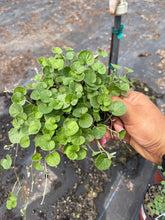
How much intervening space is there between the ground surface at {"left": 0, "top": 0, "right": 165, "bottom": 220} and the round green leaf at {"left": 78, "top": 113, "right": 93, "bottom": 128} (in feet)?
3.29

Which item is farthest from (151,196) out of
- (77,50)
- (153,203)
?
(77,50)

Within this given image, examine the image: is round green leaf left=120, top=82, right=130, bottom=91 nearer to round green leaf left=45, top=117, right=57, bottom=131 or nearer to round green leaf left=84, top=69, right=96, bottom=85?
round green leaf left=84, top=69, right=96, bottom=85

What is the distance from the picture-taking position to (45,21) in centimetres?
342

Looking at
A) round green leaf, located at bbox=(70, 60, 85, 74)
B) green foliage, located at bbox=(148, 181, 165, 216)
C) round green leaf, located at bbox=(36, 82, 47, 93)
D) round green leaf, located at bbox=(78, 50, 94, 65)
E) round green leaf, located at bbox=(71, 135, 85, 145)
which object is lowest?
green foliage, located at bbox=(148, 181, 165, 216)

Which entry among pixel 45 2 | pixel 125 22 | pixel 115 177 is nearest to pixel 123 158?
pixel 115 177

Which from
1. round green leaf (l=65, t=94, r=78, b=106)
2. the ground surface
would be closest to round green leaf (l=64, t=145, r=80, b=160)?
round green leaf (l=65, t=94, r=78, b=106)

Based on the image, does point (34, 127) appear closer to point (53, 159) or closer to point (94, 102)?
point (53, 159)

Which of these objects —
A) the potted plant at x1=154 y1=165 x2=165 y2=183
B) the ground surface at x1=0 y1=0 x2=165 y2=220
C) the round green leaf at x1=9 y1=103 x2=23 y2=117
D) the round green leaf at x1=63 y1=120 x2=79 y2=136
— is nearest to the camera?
the round green leaf at x1=63 y1=120 x2=79 y2=136

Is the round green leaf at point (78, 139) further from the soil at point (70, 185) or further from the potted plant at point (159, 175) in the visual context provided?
the potted plant at point (159, 175)

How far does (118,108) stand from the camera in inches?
35.1

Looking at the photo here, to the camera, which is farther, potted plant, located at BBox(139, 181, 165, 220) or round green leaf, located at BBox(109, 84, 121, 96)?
potted plant, located at BBox(139, 181, 165, 220)

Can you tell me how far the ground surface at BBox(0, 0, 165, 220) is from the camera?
1.59m

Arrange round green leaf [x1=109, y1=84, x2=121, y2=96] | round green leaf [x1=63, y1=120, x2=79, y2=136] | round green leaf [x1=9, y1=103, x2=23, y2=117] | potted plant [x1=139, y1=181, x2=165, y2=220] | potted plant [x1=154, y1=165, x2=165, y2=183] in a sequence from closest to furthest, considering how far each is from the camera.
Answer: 1. round green leaf [x1=63, y1=120, x2=79, y2=136]
2. round green leaf [x1=9, y1=103, x2=23, y2=117]
3. round green leaf [x1=109, y1=84, x2=121, y2=96]
4. potted plant [x1=139, y1=181, x2=165, y2=220]
5. potted plant [x1=154, y1=165, x2=165, y2=183]

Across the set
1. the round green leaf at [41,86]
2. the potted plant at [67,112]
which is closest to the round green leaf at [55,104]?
the potted plant at [67,112]
